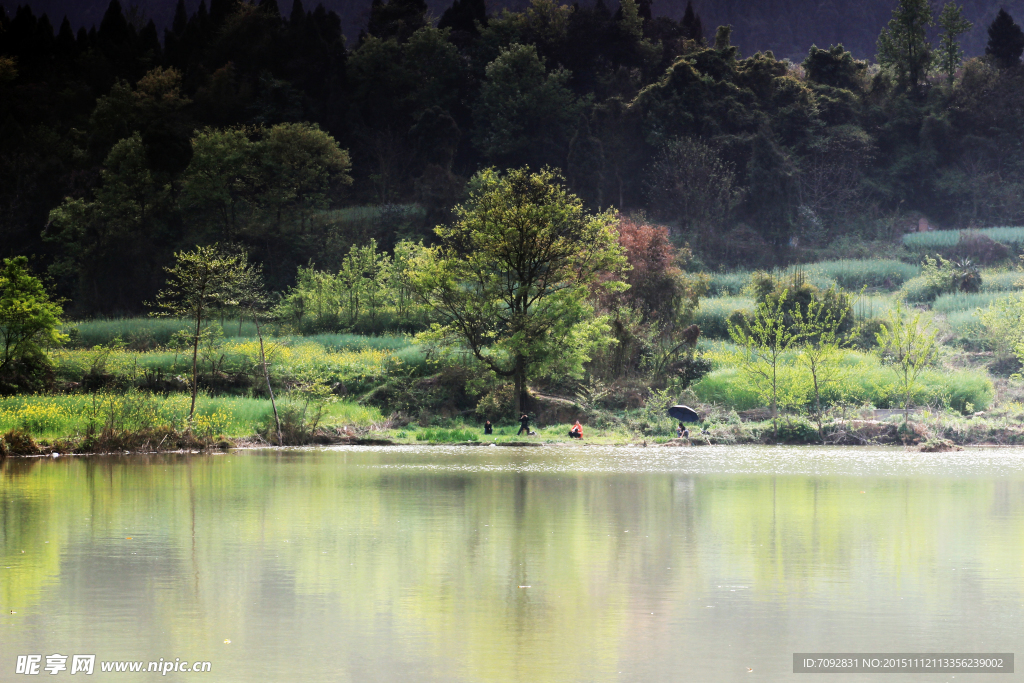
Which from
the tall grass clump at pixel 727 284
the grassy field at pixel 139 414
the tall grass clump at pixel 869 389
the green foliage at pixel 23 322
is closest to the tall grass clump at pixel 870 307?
the tall grass clump at pixel 727 284

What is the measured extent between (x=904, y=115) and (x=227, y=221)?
161 feet

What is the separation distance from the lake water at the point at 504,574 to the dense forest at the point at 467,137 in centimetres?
4837

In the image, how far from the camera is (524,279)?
124 feet

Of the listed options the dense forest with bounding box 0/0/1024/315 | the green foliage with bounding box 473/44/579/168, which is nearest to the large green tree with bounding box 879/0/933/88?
the dense forest with bounding box 0/0/1024/315

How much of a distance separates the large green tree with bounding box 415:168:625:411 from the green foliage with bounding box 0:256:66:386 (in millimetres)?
12475

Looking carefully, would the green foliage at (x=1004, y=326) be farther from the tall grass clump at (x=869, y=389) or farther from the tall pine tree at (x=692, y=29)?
the tall pine tree at (x=692, y=29)

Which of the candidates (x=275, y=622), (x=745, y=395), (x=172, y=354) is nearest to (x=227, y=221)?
(x=172, y=354)

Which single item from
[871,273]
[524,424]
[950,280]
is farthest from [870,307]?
[524,424]

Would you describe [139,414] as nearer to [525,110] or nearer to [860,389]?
[860,389]

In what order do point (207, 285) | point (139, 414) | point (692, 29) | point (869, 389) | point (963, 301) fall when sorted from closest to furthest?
point (139, 414)
point (207, 285)
point (869, 389)
point (963, 301)
point (692, 29)

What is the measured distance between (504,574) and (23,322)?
93.5ft

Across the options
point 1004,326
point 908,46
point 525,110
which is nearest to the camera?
point 1004,326

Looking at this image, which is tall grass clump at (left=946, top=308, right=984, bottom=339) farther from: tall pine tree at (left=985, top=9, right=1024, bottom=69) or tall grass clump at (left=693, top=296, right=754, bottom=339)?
tall pine tree at (left=985, top=9, right=1024, bottom=69)

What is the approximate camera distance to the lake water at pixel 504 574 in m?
9.48
